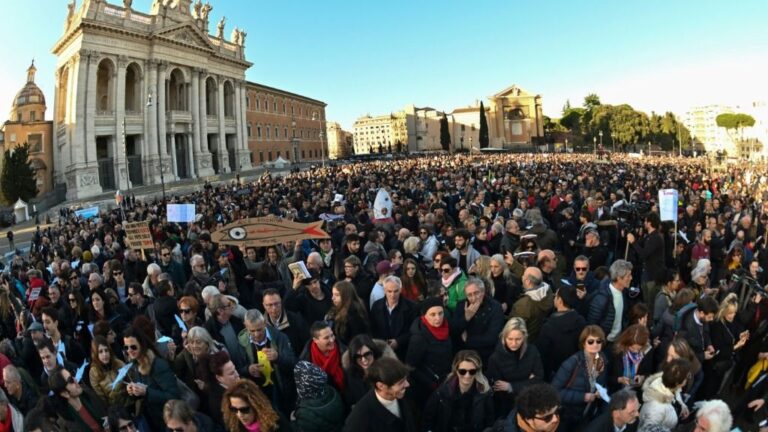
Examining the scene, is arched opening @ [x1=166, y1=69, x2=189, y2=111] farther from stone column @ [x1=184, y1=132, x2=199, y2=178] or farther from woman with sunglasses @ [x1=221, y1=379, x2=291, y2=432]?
woman with sunglasses @ [x1=221, y1=379, x2=291, y2=432]

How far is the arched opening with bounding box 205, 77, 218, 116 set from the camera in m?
53.9

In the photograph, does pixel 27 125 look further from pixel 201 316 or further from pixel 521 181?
pixel 201 316

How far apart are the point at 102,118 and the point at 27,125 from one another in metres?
9.43

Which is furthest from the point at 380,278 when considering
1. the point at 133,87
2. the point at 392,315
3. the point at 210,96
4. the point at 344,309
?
the point at 210,96

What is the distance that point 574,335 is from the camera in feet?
14.4

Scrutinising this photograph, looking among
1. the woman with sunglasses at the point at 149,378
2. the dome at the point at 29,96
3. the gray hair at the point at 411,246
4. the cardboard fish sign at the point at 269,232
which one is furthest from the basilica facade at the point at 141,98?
the woman with sunglasses at the point at 149,378

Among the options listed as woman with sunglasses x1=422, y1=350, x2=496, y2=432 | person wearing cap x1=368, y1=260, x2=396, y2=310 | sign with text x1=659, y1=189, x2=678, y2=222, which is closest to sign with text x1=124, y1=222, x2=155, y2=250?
person wearing cap x1=368, y1=260, x2=396, y2=310

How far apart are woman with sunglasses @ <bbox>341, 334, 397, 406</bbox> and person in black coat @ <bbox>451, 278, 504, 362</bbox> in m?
1.03

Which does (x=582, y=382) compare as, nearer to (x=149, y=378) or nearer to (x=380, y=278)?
(x=380, y=278)

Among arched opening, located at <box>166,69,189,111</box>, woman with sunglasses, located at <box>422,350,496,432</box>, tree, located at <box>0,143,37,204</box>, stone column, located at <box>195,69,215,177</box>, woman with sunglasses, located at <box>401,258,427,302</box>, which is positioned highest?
arched opening, located at <box>166,69,189,111</box>

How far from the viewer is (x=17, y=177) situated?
1506 inches

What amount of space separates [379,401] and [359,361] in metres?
0.57

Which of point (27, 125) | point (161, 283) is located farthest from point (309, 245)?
point (27, 125)

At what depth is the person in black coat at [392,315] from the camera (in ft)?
16.6
